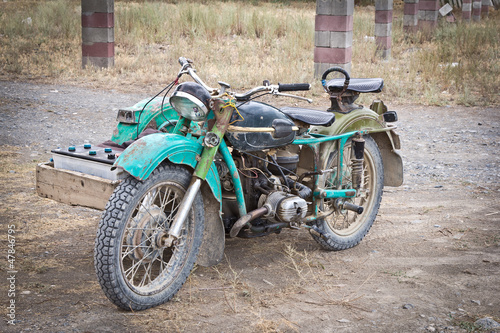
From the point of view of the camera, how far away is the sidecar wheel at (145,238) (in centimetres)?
330

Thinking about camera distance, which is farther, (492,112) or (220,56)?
(220,56)

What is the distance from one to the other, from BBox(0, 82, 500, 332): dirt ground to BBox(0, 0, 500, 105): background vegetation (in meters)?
5.60

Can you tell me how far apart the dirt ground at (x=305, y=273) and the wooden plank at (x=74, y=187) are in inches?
21.2

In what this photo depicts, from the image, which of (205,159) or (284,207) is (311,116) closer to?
(284,207)

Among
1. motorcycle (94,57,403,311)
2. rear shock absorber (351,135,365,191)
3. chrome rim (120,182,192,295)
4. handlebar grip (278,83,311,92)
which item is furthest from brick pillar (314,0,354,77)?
chrome rim (120,182,192,295)

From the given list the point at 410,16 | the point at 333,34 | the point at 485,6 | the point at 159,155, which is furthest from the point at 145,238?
the point at 485,6

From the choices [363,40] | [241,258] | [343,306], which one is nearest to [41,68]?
[363,40]

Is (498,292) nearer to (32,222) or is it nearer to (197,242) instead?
(197,242)

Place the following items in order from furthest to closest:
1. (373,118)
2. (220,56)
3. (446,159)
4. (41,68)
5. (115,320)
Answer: (220,56)
(41,68)
(446,159)
(373,118)
(115,320)

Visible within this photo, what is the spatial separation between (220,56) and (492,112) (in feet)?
21.6

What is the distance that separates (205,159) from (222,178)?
462 mm

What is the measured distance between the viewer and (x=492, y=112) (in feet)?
34.3

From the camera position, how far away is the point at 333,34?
1304 cm

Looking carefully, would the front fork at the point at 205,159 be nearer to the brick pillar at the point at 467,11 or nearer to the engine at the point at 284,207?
the engine at the point at 284,207
